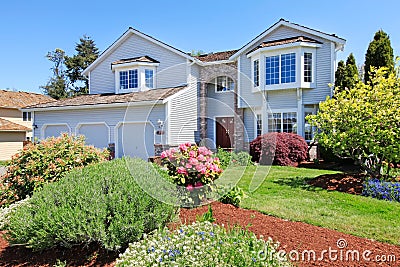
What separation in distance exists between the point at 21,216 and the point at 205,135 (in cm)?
1245

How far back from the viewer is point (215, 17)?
1330 centimetres

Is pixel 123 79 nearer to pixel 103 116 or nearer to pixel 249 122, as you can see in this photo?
pixel 103 116

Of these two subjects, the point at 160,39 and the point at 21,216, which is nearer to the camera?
the point at 21,216

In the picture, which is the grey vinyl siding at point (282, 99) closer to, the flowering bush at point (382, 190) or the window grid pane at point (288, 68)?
the window grid pane at point (288, 68)

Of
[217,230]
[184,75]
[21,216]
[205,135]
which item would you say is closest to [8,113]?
[184,75]

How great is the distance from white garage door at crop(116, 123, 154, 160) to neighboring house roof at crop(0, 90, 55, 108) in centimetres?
1593

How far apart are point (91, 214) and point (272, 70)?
14.0m

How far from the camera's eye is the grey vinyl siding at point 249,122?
17.6m

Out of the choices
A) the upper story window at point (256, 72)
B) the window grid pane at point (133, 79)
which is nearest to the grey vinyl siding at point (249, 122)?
the upper story window at point (256, 72)

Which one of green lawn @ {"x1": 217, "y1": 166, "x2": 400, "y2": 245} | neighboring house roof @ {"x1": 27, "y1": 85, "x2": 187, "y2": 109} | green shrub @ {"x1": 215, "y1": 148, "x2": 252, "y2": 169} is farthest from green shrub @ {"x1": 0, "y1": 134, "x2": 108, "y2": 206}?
neighboring house roof @ {"x1": 27, "y1": 85, "x2": 187, "y2": 109}

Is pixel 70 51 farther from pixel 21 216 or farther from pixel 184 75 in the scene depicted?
pixel 21 216

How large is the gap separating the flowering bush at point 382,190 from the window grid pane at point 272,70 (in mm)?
9673

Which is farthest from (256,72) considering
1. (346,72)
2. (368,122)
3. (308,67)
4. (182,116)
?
(368,122)

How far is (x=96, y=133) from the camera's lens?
18.3 metres
